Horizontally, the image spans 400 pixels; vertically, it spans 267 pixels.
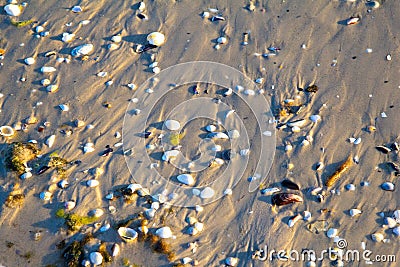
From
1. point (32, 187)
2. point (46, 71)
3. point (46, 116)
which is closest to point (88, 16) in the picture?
point (46, 71)

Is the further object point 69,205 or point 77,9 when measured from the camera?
point 77,9

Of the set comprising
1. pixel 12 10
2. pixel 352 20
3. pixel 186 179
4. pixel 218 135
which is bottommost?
pixel 186 179

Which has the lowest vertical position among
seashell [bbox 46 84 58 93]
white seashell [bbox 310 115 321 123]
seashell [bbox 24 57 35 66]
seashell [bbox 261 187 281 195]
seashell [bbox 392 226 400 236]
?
seashell [bbox 392 226 400 236]

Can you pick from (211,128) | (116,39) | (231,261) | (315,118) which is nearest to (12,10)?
(116,39)

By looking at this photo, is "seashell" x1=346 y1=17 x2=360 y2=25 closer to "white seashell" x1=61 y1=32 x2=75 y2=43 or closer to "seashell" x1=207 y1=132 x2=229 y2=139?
"seashell" x1=207 y1=132 x2=229 y2=139

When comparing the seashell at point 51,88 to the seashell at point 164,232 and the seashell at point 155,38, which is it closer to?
the seashell at point 155,38

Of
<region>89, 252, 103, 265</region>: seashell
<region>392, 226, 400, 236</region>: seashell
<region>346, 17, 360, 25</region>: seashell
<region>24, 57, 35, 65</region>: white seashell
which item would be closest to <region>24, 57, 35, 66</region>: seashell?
<region>24, 57, 35, 65</region>: white seashell

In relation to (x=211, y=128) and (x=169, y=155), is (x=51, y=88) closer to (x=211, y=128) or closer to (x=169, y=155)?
(x=169, y=155)
